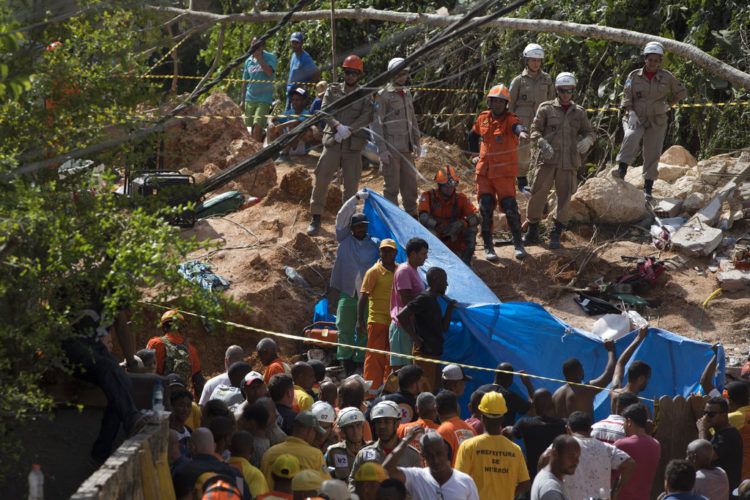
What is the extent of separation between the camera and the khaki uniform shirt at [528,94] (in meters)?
14.9

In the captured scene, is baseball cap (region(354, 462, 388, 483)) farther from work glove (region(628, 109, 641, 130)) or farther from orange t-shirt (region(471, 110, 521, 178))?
work glove (region(628, 109, 641, 130))

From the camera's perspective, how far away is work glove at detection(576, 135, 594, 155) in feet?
45.6

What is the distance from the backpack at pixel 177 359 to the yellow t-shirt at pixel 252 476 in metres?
2.79

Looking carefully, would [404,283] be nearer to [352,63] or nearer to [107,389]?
[352,63]

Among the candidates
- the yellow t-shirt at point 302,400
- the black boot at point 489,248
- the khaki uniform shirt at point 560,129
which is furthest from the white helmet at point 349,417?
the khaki uniform shirt at point 560,129

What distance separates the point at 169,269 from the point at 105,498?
1339 millimetres

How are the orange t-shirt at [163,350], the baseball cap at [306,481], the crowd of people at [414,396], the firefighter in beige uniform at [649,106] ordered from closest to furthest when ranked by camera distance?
the baseball cap at [306,481] < the crowd of people at [414,396] < the orange t-shirt at [163,350] < the firefighter in beige uniform at [649,106]

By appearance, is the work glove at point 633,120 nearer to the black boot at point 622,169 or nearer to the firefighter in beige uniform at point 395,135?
the black boot at point 622,169

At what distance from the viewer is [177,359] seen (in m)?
10.0

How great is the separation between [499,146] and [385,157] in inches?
51.9

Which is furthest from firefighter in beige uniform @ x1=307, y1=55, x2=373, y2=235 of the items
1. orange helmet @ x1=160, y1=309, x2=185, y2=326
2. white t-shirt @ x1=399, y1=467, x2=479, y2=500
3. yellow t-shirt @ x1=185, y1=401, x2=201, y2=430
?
white t-shirt @ x1=399, y1=467, x2=479, y2=500

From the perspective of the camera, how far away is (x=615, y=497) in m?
8.41

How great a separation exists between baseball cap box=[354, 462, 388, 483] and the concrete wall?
1.19 meters

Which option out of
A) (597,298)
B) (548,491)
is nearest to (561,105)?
(597,298)
